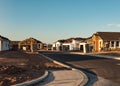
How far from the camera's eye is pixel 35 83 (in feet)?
46.0

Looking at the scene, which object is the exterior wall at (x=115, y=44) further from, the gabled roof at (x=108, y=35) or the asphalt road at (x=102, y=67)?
the asphalt road at (x=102, y=67)

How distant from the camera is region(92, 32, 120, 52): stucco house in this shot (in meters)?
71.3

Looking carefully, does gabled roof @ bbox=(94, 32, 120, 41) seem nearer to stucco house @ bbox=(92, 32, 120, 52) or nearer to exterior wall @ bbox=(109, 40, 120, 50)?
stucco house @ bbox=(92, 32, 120, 52)

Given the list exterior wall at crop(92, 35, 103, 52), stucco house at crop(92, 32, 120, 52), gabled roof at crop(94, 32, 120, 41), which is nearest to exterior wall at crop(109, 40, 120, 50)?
stucco house at crop(92, 32, 120, 52)

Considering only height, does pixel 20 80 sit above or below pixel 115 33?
below

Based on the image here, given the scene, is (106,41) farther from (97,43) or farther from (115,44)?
(97,43)

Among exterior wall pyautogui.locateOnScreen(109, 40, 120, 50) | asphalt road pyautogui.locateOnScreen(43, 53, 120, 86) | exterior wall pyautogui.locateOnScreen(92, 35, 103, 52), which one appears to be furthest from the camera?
exterior wall pyautogui.locateOnScreen(92, 35, 103, 52)

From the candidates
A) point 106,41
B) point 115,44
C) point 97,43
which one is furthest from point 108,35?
point 115,44

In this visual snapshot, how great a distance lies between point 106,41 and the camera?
71500mm

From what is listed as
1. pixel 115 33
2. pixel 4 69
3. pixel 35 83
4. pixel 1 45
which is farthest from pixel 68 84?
pixel 115 33

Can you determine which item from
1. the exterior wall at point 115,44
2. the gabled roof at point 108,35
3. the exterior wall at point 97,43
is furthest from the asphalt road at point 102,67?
the exterior wall at point 97,43

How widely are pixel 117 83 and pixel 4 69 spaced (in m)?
6.19

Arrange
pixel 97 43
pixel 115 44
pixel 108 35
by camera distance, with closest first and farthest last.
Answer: pixel 115 44, pixel 108 35, pixel 97 43

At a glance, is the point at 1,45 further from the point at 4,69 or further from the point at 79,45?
the point at 4,69
